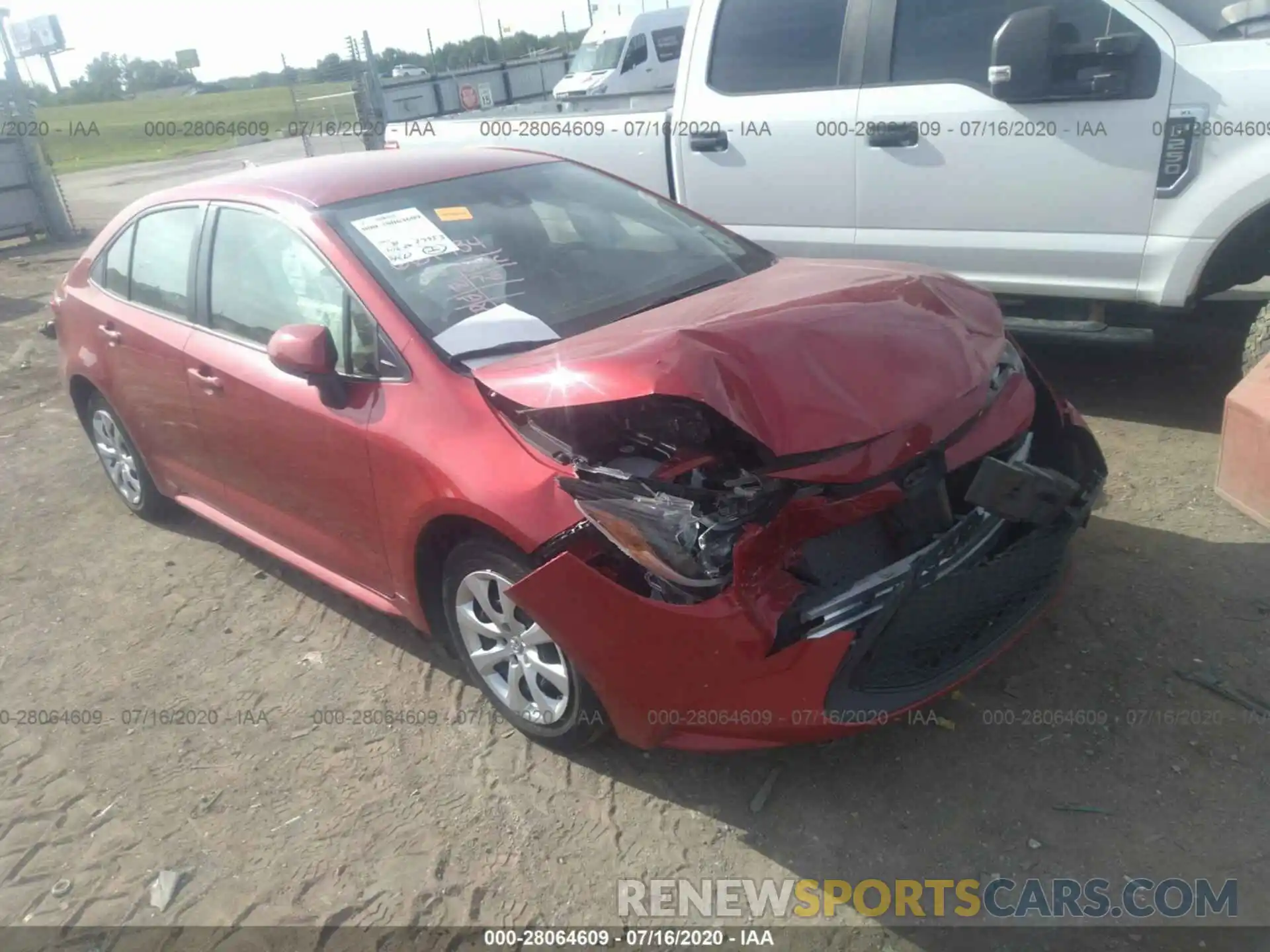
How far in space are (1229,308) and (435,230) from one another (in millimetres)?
3727

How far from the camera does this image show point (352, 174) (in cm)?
360

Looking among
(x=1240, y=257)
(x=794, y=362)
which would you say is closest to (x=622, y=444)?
(x=794, y=362)

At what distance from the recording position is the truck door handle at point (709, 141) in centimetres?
525

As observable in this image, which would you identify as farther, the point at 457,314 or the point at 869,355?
the point at 457,314

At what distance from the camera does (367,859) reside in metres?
2.74

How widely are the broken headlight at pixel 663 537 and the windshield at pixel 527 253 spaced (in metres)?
0.80

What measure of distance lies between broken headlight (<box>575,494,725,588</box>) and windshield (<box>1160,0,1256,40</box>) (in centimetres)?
330

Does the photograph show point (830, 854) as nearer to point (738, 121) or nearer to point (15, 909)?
point (15, 909)

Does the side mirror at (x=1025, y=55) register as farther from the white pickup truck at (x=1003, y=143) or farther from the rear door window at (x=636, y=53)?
the rear door window at (x=636, y=53)

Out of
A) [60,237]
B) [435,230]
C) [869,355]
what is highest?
[435,230]

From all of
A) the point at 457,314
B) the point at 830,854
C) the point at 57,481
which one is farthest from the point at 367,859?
the point at 57,481

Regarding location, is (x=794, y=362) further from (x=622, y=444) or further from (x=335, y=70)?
(x=335, y=70)

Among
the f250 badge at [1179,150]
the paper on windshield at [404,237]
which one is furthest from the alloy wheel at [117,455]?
the f250 badge at [1179,150]

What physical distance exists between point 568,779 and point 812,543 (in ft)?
3.34
